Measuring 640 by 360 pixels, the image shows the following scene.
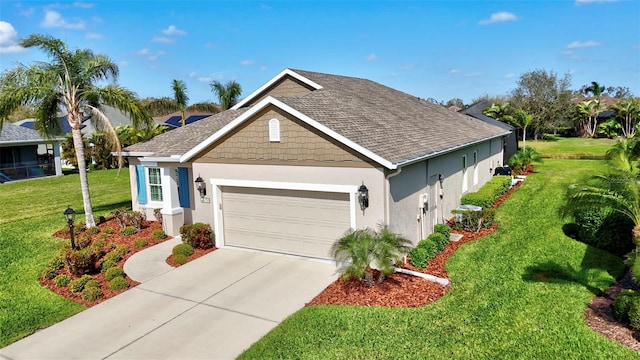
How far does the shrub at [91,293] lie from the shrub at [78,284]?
1.21 ft

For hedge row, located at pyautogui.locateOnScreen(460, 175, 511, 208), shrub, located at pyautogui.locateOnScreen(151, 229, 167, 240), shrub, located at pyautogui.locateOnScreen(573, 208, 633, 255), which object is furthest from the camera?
hedge row, located at pyautogui.locateOnScreen(460, 175, 511, 208)

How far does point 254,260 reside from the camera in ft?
39.2

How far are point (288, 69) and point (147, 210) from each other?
777 cm

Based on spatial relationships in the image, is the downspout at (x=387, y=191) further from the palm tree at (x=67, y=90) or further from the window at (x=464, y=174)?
the palm tree at (x=67, y=90)

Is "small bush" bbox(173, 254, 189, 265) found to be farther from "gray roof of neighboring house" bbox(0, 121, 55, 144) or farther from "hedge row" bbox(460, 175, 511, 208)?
"gray roof of neighboring house" bbox(0, 121, 55, 144)

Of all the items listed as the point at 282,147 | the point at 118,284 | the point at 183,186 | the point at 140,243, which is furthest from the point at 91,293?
the point at 282,147

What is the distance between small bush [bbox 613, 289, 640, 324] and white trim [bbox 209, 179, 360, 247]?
18.1 ft

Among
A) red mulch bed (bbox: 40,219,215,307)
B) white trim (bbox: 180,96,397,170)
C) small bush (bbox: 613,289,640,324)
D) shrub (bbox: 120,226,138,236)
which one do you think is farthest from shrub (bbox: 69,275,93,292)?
small bush (bbox: 613,289,640,324)

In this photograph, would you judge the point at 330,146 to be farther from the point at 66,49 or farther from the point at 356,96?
the point at 66,49

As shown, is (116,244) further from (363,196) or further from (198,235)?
(363,196)

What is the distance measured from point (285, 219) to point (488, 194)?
9033 mm

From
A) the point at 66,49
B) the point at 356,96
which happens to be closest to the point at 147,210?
the point at 66,49

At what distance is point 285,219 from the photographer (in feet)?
39.7

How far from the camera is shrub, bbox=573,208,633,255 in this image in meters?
11.6
